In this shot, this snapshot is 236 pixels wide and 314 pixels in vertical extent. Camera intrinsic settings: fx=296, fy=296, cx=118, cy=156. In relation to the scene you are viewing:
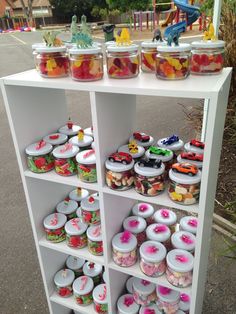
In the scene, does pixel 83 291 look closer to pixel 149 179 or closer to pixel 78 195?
pixel 78 195

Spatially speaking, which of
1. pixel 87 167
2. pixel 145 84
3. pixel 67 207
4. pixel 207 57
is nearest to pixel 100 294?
pixel 67 207

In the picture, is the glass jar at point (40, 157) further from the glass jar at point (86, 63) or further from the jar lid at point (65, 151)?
the glass jar at point (86, 63)

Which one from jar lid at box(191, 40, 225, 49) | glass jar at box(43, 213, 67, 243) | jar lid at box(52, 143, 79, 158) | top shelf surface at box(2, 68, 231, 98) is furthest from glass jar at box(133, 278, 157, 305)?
jar lid at box(191, 40, 225, 49)

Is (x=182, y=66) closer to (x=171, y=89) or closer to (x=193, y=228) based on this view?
(x=171, y=89)

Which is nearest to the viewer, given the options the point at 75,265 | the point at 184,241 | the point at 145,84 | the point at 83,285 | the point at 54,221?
the point at 145,84

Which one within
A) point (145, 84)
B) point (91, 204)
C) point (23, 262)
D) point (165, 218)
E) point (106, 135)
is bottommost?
point (23, 262)

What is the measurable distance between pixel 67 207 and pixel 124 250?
1.30 ft

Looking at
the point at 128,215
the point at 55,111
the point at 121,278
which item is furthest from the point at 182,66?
the point at 121,278

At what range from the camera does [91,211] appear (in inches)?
48.4

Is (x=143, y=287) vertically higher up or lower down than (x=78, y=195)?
lower down

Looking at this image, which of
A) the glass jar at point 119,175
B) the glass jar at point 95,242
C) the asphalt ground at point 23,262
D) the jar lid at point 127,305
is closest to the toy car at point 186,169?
the glass jar at point 119,175

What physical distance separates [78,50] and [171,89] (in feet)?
1.02

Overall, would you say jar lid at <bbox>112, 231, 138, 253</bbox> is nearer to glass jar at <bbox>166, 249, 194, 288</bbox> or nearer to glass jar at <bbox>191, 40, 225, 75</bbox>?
glass jar at <bbox>166, 249, 194, 288</bbox>

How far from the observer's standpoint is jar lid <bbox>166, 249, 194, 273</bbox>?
103cm
